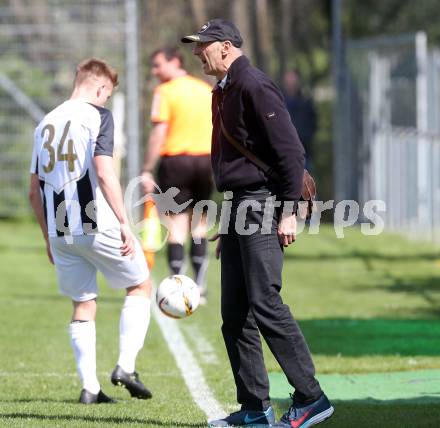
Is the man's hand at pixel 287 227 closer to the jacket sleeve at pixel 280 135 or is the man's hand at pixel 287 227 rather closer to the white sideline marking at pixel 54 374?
the jacket sleeve at pixel 280 135

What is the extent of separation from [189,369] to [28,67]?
1578cm

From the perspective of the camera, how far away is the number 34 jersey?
768 cm

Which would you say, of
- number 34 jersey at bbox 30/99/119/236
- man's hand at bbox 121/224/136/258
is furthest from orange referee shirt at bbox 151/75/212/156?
man's hand at bbox 121/224/136/258

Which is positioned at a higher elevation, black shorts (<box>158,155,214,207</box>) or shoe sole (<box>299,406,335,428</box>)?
black shorts (<box>158,155,214,207</box>)

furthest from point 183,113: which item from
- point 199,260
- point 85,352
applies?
point 85,352

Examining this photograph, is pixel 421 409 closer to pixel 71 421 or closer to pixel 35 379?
pixel 71 421

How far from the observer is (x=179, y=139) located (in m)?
12.7

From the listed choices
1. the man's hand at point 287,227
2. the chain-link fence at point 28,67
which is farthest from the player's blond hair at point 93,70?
the chain-link fence at point 28,67

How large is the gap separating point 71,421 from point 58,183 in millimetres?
1426

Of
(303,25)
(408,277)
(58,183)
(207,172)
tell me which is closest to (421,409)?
(58,183)

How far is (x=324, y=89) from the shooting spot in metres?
38.3

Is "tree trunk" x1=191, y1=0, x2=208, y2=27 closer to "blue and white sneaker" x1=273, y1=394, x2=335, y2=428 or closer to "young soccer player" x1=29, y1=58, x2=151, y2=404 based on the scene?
"young soccer player" x1=29, y1=58, x2=151, y2=404

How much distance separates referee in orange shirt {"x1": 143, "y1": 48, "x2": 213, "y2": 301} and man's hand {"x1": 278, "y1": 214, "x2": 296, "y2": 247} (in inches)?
229

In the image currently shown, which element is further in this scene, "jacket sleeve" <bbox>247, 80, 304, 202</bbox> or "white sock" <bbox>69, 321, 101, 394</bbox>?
"white sock" <bbox>69, 321, 101, 394</bbox>
